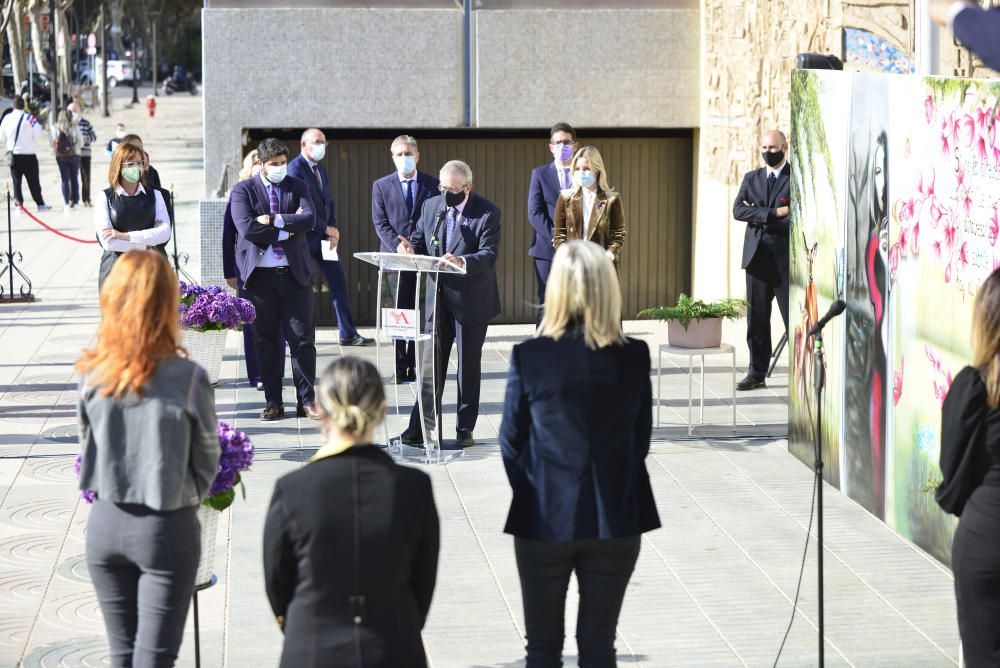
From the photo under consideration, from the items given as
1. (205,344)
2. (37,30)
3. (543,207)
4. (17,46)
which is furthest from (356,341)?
(37,30)

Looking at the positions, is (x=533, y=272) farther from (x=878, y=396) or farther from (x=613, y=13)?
(x=878, y=396)

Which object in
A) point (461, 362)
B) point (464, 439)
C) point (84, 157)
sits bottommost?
point (464, 439)

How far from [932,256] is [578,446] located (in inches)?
137

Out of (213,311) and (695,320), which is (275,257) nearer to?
(213,311)

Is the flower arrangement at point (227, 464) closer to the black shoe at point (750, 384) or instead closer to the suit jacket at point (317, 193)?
the black shoe at point (750, 384)

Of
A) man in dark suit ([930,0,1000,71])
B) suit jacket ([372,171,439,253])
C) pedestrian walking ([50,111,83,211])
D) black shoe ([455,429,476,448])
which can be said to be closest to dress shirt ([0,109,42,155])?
pedestrian walking ([50,111,83,211])

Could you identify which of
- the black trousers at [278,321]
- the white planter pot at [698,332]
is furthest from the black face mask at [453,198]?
the white planter pot at [698,332]

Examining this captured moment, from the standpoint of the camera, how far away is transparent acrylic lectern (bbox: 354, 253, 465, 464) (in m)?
9.65

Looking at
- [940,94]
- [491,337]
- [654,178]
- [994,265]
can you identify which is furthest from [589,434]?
[654,178]

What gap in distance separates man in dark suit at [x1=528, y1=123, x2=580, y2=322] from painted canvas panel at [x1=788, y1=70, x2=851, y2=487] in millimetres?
2673

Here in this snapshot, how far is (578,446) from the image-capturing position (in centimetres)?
508

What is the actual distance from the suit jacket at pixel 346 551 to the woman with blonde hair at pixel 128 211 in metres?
6.94

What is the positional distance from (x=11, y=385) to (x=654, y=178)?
703 centimetres

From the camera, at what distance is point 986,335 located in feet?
16.3
